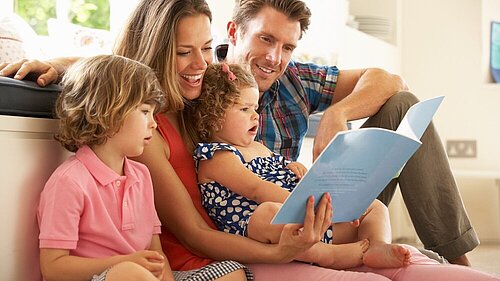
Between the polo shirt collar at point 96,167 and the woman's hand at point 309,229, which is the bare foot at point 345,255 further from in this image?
the polo shirt collar at point 96,167

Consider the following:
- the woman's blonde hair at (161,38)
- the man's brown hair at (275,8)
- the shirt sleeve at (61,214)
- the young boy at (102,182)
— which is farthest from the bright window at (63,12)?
the shirt sleeve at (61,214)

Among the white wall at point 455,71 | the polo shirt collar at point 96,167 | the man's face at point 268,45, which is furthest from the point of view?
the white wall at point 455,71

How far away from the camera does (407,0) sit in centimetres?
537

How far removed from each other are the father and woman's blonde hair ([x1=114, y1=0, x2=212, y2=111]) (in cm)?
43

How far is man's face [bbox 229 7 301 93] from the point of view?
2334mm

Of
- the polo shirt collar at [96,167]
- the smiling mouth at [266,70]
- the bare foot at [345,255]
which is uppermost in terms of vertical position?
the smiling mouth at [266,70]

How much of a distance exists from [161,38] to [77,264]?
62 centimetres

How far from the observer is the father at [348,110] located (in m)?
2.36

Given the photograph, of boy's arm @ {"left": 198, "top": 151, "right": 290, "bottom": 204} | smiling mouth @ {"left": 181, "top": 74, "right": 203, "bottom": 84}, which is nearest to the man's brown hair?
smiling mouth @ {"left": 181, "top": 74, "right": 203, "bottom": 84}

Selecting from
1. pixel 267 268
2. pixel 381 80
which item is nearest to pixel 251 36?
pixel 381 80

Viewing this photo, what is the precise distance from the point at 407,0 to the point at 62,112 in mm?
4100

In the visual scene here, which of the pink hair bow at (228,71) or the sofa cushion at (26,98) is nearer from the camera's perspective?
the sofa cushion at (26,98)

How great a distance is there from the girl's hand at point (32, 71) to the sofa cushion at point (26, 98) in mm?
16

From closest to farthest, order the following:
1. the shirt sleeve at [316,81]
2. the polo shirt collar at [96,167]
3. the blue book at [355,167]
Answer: the blue book at [355,167] → the polo shirt collar at [96,167] → the shirt sleeve at [316,81]
